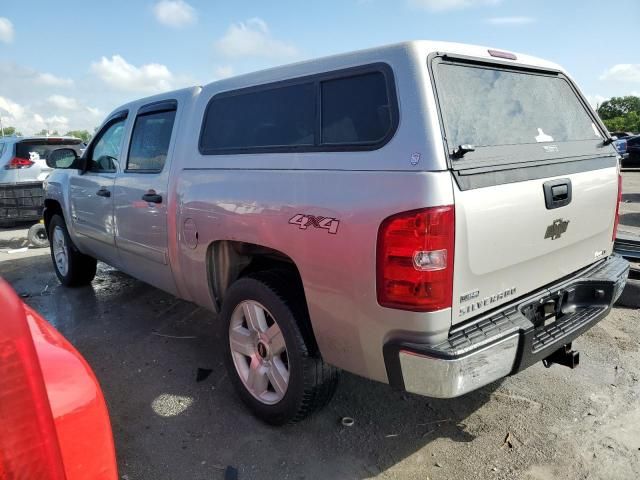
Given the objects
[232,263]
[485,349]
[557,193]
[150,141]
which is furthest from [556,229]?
[150,141]

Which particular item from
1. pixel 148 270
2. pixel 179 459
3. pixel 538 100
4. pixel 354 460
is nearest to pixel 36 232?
pixel 148 270

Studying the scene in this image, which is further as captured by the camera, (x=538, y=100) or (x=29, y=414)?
(x=538, y=100)

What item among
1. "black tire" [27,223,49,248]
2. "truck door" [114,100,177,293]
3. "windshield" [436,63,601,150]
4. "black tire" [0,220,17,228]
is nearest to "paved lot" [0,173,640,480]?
"truck door" [114,100,177,293]

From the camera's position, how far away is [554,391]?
3.20 meters

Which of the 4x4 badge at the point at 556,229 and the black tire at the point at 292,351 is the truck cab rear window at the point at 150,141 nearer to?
the black tire at the point at 292,351

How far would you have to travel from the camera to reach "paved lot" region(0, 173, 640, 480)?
8.36 ft

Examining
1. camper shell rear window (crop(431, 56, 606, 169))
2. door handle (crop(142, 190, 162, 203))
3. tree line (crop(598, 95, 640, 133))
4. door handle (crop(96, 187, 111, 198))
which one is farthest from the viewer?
tree line (crop(598, 95, 640, 133))

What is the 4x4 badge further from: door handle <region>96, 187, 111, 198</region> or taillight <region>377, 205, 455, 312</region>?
door handle <region>96, 187, 111, 198</region>

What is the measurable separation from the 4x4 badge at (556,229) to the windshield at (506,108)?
0.46m

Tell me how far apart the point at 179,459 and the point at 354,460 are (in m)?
0.94

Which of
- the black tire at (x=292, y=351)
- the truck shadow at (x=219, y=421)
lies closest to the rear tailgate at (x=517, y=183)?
the black tire at (x=292, y=351)

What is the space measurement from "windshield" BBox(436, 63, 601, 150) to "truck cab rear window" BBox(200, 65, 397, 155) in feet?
0.99

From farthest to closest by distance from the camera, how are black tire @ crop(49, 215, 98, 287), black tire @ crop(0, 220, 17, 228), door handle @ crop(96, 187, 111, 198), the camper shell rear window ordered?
black tire @ crop(0, 220, 17, 228) → black tire @ crop(49, 215, 98, 287) → door handle @ crop(96, 187, 111, 198) → the camper shell rear window

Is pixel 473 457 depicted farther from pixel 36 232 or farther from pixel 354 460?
pixel 36 232
